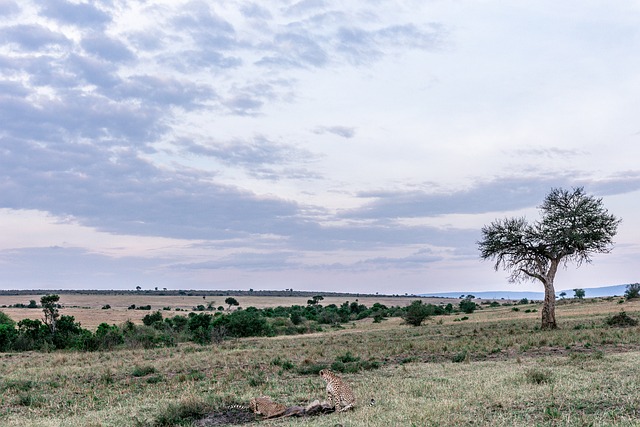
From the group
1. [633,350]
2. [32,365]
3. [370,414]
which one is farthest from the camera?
[32,365]

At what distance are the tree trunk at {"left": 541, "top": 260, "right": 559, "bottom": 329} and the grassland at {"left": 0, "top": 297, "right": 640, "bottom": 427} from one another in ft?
24.6

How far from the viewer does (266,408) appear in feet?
39.2

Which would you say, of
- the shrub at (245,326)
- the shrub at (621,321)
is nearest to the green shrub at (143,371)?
the shrub at (245,326)

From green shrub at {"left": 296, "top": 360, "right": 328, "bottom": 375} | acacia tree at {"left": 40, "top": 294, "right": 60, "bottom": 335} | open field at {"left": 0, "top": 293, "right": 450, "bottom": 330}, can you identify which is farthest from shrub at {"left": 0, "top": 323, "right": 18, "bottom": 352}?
open field at {"left": 0, "top": 293, "right": 450, "bottom": 330}

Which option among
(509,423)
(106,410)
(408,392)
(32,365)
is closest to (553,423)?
(509,423)

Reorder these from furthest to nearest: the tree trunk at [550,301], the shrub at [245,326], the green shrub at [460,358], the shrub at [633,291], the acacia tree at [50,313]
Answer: the shrub at [633,291]
the shrub at [245,326]
the acacia tree at [50,313]
the tree trunk at [550,301]
the green shrub at [460,358]

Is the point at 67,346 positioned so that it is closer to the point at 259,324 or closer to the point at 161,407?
the point at 259,324

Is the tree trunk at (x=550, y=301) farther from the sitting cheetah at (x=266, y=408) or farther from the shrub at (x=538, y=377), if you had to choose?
the sitting cheetah at (x=266, y=408)

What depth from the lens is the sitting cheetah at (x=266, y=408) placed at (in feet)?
38.7

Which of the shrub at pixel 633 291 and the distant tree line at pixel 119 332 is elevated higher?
the shrub at pixel 633 291

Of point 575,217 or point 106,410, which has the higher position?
point 575,217

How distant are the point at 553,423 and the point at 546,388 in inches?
143

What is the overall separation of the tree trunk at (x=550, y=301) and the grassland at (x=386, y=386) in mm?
7501

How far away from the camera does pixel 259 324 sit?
4656 centimetres
